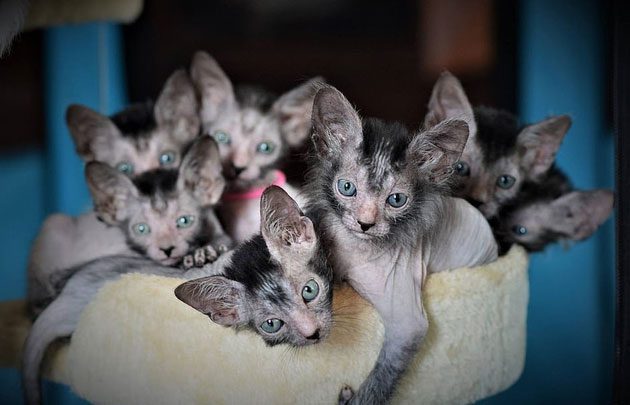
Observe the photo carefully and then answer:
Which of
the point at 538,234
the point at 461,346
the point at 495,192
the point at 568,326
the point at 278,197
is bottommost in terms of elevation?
the point at 568,326

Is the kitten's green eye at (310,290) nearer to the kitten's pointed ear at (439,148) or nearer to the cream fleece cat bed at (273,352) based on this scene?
the cream fleece cat bed at (273,352)

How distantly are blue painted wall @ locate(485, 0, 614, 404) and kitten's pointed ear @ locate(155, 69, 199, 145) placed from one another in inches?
36.7

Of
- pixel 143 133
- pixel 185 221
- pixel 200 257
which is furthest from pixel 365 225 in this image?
pixel 143 133

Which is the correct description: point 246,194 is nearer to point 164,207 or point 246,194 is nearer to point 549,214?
point 164,207

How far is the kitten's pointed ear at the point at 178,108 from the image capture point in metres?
1.93

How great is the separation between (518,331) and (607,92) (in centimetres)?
72

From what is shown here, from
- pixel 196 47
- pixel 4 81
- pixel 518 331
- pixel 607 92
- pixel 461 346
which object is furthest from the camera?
pixel 196 47

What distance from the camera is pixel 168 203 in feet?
5.50

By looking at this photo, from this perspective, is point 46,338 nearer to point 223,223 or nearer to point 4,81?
point 223,223

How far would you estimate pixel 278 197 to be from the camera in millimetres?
1231

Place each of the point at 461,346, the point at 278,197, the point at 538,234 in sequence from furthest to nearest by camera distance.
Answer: the point at 538,234
the point at 461,346
the point at 278,197

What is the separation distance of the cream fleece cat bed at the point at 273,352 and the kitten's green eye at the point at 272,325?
0.03 m

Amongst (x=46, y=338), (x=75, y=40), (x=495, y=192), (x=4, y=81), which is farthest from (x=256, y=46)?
(x=46, y=338)

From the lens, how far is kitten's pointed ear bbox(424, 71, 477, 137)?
1.58 meters
